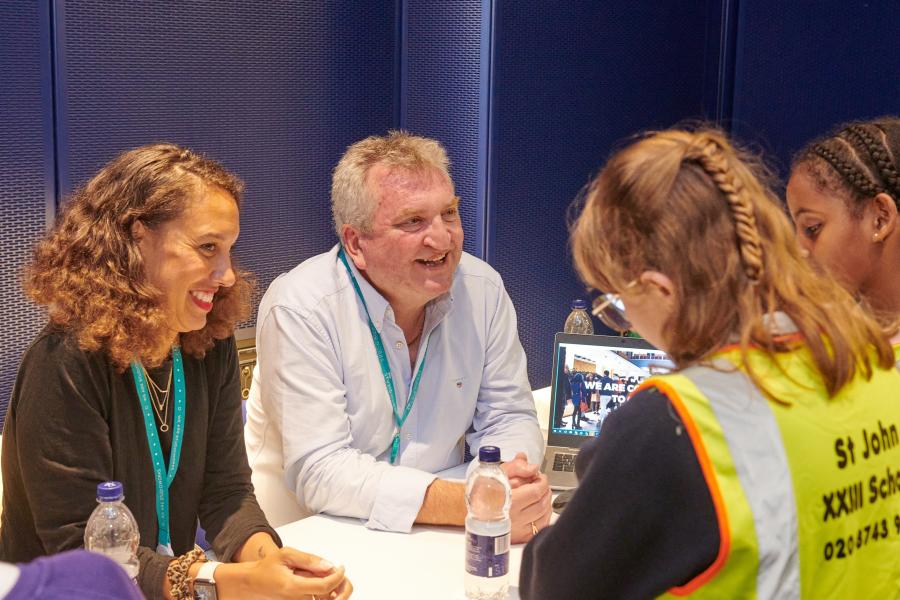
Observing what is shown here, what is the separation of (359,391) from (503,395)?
37 cm

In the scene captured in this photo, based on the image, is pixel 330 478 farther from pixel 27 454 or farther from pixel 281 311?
pixel 27 454

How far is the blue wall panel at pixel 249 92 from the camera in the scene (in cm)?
267

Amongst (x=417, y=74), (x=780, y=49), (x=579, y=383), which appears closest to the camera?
(x=579, y=383)

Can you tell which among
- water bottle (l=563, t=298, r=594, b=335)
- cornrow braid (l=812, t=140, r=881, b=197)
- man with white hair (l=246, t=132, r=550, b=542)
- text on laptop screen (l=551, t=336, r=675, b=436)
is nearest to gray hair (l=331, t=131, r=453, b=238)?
man with white hair (l=246, t=132, r=550, b=542)

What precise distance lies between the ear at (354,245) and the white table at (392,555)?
614 mm

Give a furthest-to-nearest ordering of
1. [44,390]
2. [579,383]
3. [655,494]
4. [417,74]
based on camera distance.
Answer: [417,74] → [579,383] → [44,390] → [655,494]

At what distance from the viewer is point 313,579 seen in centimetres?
167

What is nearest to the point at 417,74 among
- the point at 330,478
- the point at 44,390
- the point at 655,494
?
the point at 330,478

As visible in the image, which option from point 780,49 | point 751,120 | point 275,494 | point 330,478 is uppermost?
point 780,49

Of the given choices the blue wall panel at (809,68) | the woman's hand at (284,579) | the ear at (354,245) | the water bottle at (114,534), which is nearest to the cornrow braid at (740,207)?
the woman's hand at (284,579)

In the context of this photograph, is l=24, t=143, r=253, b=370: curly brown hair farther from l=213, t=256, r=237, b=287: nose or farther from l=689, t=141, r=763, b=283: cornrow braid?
l=689, t=141, r=763, b=283: cornrow braid

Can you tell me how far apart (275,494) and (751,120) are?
2.41 m

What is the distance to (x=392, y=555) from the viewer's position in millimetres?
1885

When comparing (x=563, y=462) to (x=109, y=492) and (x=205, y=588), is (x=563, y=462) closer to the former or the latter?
(x=205, y=588)
